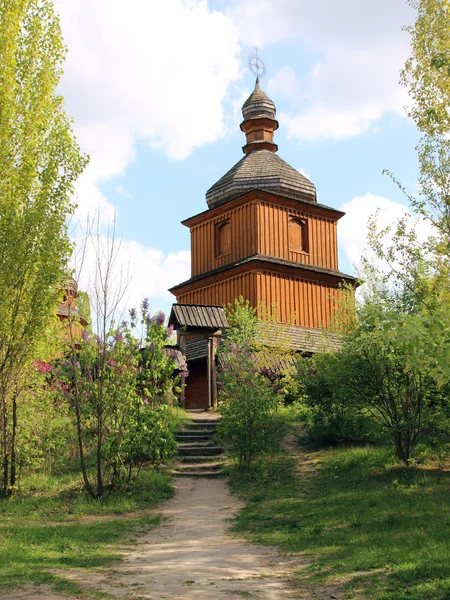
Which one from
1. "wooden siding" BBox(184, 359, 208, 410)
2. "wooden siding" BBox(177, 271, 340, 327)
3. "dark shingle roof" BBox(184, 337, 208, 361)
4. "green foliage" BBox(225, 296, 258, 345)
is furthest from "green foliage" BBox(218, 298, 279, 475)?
"wooden siding" BBox(177, 271, 340, 327)

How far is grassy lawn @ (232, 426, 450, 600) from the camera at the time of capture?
7054 mm

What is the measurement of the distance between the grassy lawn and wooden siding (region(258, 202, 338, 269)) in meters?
13.5

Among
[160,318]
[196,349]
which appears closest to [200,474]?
[160,318]

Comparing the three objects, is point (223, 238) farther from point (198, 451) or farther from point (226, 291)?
point (198, 451)

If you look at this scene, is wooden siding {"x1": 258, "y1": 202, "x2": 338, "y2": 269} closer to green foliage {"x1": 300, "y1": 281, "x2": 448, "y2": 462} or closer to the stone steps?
the stone steps

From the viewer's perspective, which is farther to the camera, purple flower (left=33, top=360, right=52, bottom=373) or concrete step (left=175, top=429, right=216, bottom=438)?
concrete step (left=175, top=429, right=216, bottom=438)

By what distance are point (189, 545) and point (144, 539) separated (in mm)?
850

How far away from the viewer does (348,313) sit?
17.1 m

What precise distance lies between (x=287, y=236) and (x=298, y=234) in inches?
33.1

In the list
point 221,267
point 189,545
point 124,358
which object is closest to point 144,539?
point 189,545

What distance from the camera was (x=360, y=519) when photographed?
977 centimetres

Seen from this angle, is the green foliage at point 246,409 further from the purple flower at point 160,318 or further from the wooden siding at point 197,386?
the wooden siding at point 197,386

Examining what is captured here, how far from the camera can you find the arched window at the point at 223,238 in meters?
28.7

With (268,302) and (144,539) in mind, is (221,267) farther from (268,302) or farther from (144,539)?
(144,539)
